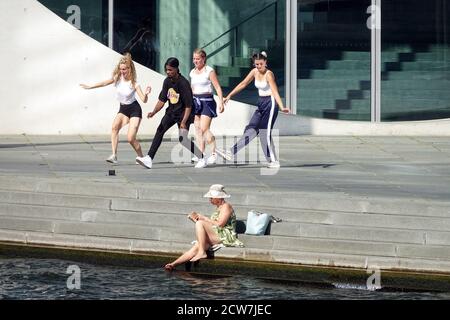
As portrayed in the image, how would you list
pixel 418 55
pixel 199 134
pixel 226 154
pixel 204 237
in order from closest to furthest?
1. pixel 204 237
2. pixel 199 134
3. pixel 226 154
4. pixel 418 55

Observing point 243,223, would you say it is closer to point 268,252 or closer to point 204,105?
point 268,252

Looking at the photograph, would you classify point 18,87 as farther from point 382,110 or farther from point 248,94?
point 382,110

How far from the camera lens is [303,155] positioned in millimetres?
24188

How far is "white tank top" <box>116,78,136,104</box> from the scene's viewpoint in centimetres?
2194

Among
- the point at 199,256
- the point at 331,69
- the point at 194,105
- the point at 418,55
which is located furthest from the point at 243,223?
the point at 418,55

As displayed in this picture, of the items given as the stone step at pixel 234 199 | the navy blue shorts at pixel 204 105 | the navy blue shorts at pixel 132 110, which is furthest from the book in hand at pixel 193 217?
the navy blue shorts at pixel 132 110

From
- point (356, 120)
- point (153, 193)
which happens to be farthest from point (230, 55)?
point (153, 193)

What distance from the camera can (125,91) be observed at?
21984mm

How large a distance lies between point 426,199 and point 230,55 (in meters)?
9.28

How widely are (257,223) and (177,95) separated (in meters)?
3.98

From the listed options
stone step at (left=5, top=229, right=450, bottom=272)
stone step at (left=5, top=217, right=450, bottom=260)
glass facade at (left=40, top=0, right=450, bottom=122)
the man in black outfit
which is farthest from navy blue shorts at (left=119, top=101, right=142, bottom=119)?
glass facade at (left=40, top=0, right=450, bottom=122)

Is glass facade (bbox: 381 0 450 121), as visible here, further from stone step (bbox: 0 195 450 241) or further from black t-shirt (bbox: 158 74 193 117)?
stone step (bbox: 0 195 450 241)

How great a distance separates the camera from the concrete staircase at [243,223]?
17691 millimetres

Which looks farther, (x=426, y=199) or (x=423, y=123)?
(x=423, y=123)
